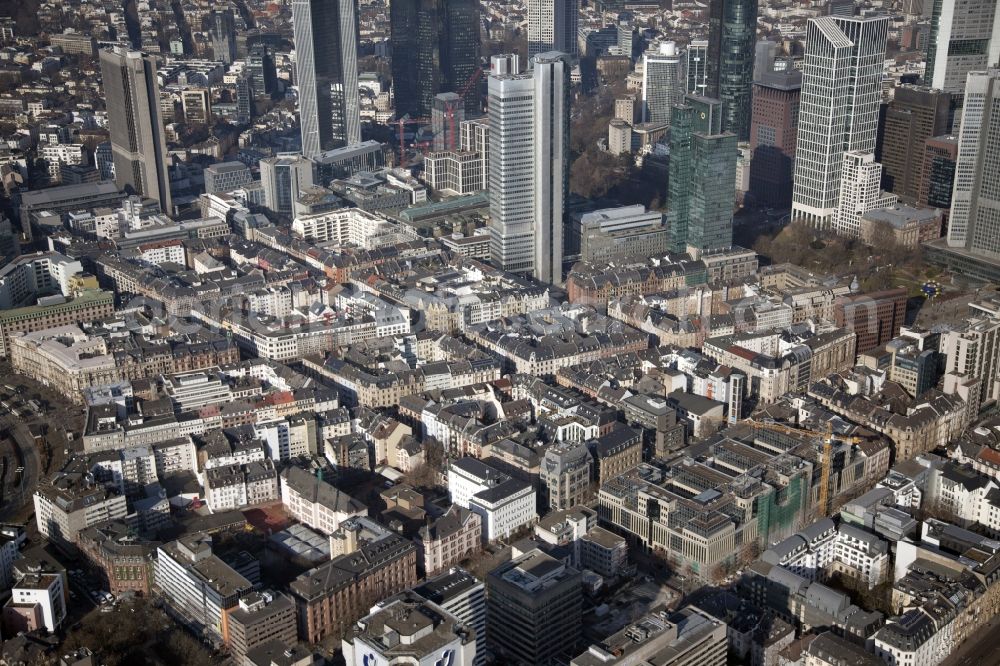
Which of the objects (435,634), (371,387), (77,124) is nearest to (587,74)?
(77,124)

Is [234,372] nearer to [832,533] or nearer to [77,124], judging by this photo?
[832,533]

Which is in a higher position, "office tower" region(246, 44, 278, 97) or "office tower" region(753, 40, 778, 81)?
"office tower" region(753, 40, 778, 81)

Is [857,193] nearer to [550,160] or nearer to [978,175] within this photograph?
[978,175]

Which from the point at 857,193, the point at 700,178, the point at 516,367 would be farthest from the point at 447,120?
the point at 516,367

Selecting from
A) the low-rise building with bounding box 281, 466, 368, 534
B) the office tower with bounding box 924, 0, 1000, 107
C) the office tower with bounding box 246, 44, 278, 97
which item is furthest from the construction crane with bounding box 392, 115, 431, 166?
the low-rise building with bounding box 281, 466, 368, 534

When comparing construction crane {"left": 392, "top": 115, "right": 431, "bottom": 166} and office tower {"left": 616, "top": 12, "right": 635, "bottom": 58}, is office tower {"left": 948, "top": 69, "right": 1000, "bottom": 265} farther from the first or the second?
office tower {"left": 616, "top": 12, "right": 635, "bottom": 58}

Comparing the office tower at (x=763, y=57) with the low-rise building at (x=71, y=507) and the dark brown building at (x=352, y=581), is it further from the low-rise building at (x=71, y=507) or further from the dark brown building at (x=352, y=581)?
the low-rise building at (x=71, y=507)

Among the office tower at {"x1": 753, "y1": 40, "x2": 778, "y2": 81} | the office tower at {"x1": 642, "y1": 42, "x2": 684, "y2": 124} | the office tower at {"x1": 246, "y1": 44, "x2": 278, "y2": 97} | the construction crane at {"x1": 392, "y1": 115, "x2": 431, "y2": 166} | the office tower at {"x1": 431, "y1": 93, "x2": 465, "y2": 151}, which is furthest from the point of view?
the office tower at {"x1": 246, "y1": 44, "x2": 278, "y2": 97}
